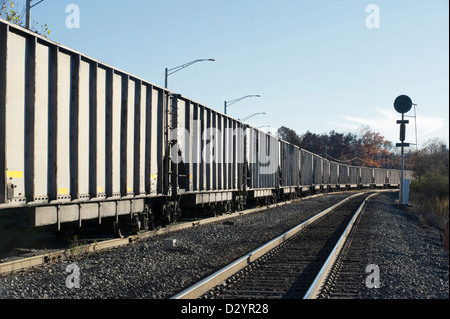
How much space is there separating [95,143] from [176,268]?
132 inches

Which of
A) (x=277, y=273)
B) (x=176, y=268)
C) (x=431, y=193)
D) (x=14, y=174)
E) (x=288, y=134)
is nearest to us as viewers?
(x=14, y=174)

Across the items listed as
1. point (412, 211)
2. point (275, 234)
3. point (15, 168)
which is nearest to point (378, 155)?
point (412, 211)

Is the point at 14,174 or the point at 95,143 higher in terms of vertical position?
the point at 95,143

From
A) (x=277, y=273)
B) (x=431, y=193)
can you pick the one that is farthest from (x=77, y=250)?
(x=431, y=193)

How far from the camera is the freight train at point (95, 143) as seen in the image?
841 centimetres

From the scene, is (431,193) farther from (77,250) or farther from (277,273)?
(77,250)

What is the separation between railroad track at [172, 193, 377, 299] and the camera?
708 centimetres

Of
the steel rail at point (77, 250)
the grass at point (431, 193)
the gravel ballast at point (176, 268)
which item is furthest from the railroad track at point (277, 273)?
the grass at point (431, 193)

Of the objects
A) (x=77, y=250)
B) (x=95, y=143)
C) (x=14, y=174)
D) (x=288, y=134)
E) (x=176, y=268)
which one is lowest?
(x=176, y=268)

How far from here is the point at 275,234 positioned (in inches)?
570

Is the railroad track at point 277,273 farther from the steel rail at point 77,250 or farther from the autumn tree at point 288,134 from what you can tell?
the autumn tree at point 288,134

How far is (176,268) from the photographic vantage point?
9203mm
